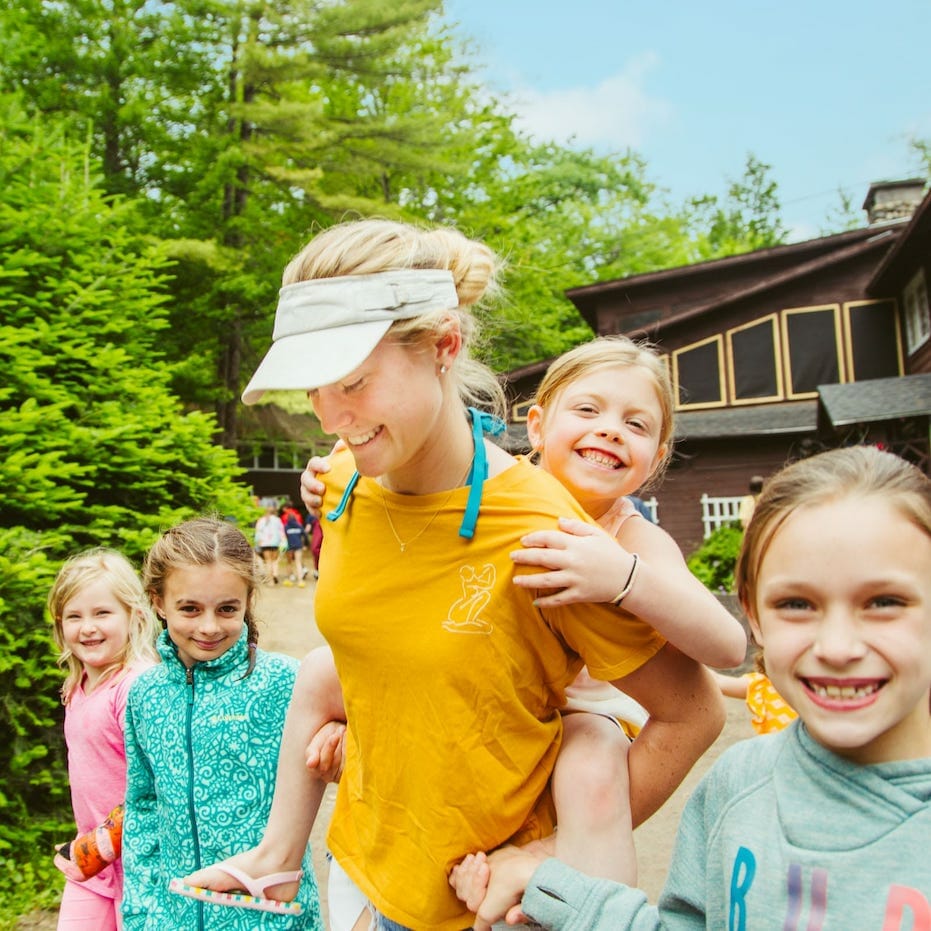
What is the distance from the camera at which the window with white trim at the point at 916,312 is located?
54.4 feet

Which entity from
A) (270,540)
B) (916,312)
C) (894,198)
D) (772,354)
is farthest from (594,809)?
(894,198)

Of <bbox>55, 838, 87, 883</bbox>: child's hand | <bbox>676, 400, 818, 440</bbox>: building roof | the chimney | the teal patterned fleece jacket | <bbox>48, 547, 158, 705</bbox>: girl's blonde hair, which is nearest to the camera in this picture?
the teal patterned fleece jacket

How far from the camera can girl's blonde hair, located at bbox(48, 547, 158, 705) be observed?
3.19m

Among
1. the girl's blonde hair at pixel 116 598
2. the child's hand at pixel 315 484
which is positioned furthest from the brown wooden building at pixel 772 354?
the child's hand at pixel 315 484

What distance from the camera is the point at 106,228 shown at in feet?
19.6

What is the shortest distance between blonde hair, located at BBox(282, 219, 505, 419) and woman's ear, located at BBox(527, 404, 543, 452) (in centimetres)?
35

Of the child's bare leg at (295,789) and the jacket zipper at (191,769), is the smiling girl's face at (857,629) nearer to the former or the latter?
the child's bare leg at (295,789)

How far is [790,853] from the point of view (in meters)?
1.17

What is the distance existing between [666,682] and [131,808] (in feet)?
6.11

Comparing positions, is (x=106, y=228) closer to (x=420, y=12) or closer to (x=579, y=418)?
(x=579, y=418)

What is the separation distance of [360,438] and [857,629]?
83cm

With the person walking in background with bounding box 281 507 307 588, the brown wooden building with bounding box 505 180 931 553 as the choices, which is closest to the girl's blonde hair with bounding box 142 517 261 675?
the person walking in background with bounding box 281 507 307 588

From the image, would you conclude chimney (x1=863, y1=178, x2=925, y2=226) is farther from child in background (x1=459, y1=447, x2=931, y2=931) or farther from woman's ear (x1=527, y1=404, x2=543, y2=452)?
child in background (x1=459, y1=447, x2=931, y2=931)

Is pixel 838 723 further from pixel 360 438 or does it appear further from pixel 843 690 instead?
pixel 360 438
